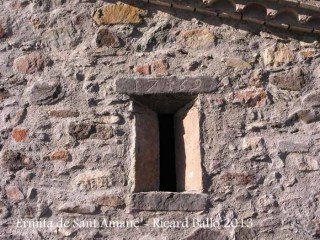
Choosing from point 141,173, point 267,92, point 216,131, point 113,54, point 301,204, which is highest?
point 113,54

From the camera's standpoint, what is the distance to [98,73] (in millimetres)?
3191

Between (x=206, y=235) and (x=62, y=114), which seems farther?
(x=62, y=114)

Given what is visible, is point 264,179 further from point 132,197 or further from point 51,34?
point 51,34

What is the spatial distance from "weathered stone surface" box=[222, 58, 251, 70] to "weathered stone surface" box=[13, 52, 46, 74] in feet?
3.83

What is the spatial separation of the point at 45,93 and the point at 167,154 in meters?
0.87

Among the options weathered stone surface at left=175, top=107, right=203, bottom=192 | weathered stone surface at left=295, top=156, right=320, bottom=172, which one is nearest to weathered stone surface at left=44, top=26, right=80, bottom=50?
weathered stone surface at left=175, top=107, right=203, bottom=192

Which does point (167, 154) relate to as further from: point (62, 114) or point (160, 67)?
point (62, 114)

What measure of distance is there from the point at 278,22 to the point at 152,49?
2.80ft

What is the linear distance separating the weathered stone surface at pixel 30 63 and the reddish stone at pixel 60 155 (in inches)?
22.5

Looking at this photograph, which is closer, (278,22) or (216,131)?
(216,131)

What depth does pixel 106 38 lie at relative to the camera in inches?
129

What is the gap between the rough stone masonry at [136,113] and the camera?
2887 mm

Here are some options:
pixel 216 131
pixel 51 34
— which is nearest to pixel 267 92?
pixel 216 131

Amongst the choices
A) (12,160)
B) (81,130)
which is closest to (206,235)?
(81,130)
